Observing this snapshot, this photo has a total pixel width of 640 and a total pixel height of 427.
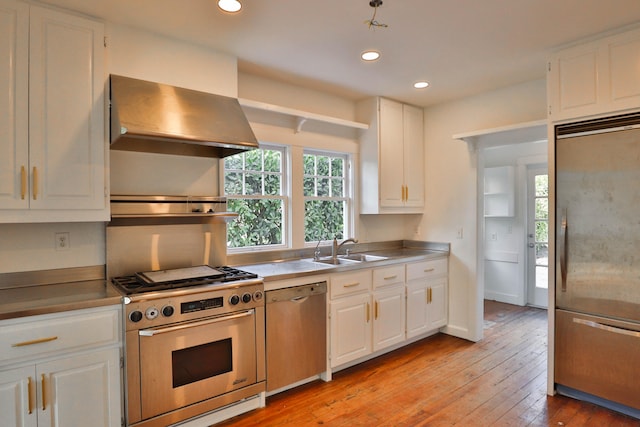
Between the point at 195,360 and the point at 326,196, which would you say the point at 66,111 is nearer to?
the point at 195,360

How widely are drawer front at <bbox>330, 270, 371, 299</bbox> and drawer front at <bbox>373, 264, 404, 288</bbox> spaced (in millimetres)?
88

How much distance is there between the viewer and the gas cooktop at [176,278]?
2.21 metres

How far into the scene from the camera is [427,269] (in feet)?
12.8

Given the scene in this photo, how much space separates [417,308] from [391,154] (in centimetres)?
165

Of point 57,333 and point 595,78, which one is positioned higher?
point 595,78

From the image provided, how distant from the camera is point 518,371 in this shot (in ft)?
10.6

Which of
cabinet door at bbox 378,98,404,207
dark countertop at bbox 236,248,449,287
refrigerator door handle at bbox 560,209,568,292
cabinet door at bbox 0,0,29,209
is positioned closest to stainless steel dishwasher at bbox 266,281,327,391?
dark countertop at bbox 236,248,449,287

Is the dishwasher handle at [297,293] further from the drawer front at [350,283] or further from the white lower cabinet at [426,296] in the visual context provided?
the white lower cabinet at [426,296]

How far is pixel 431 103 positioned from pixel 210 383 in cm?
361

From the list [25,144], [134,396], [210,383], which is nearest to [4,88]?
[25,144]

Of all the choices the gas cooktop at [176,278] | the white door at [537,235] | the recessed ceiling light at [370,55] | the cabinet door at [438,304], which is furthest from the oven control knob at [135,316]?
the white door at [537,235]

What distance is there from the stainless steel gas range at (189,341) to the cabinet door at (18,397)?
426mm

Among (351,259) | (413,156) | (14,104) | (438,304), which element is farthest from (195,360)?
(413,156)

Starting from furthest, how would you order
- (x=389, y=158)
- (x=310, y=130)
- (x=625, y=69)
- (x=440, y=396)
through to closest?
(x=389, y=158), (x=310, y=130), (x=440, y=396), (x=625, y=69)
